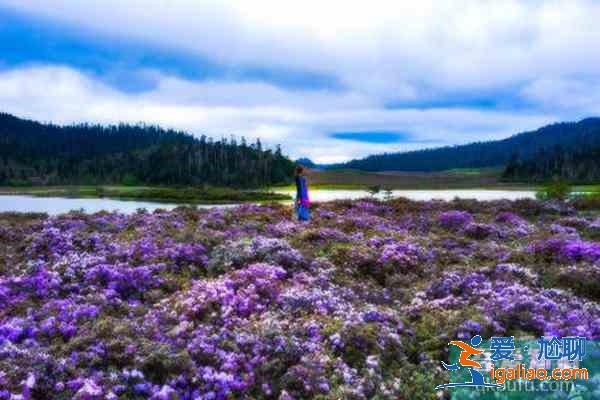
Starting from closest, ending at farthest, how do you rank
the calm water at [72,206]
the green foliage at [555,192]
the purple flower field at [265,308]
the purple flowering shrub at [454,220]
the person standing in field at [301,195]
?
the purple flower field at [265,308]
the purple flowering shrub at [454,220]
the person standing in field at [301,195]
the green foliage at [555,192]
the calm water at [72,206]

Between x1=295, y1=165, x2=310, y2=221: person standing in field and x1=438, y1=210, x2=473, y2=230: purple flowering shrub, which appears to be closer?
x1=438, y1=210, x2=473, y2=230: purple flowering shrub

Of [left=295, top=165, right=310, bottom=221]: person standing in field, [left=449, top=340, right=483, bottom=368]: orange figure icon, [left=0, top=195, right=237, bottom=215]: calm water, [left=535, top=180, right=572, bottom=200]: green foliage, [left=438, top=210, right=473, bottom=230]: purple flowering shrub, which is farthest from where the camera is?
[left=0, top=195, right=237, bottom=215]: calm water

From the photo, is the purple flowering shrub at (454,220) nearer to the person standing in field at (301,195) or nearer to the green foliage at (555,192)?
the person standing in field at (301,195)

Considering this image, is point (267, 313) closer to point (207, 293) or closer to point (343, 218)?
point (207, 293)

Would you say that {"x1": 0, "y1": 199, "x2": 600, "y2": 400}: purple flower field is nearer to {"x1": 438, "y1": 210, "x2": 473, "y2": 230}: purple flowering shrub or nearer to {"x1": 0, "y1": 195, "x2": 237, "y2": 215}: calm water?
{"x1": 438, "y1": 210, "x2": 473, "y2": 230}: purple flowering shrub

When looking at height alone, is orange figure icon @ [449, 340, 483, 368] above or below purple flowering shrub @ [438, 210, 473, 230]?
below

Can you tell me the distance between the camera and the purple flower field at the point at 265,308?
8.32 meters

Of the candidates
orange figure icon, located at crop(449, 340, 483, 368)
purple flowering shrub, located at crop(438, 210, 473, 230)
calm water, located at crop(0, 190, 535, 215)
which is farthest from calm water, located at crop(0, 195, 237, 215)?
orange figure icon, located at crop(449, 340, 483, 368)

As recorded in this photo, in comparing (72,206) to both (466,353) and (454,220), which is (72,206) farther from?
(466,353)

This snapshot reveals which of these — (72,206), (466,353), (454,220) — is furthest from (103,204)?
(466,353)

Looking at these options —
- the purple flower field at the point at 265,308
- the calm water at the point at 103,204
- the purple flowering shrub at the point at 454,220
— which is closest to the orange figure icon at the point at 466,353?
the purple flower field at the point at 265,308

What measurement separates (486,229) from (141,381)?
17551 millimetres

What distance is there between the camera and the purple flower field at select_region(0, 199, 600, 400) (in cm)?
832

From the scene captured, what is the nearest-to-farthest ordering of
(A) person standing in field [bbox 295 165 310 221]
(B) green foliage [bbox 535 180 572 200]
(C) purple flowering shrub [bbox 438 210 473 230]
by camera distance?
(C) purple flowering shrub [bbox 438 210 473 230] → (A) person standing in field [bbox 295 165 310 221] → (B) green foliage [bbox 535 180 572 200]
